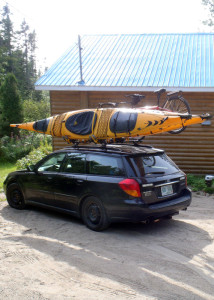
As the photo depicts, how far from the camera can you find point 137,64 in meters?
12.4

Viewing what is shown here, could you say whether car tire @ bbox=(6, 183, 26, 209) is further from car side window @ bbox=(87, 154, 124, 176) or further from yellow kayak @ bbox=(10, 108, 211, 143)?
car side window @ bbox=(87, 154, 124, 176)

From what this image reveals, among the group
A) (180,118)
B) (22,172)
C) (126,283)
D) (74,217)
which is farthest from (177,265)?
(22,172)

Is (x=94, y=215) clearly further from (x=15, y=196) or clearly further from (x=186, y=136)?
(x=186, y=136)

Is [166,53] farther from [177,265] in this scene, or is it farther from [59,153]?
[177,265]

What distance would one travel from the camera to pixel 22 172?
7.32m

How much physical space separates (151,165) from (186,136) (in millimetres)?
5919

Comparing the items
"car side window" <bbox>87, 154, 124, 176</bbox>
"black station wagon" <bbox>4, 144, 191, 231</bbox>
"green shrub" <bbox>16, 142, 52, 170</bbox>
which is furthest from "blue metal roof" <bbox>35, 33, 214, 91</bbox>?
"car side window" <bbox>87, 154, 124, 176</bbox>

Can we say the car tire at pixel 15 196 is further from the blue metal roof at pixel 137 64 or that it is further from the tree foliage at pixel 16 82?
the tree foliage at pixel 16 82

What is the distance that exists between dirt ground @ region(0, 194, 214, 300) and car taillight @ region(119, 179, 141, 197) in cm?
77

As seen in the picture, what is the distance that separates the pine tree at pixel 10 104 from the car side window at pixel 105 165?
15.9m

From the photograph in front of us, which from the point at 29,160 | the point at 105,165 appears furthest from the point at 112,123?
the point at 29,160

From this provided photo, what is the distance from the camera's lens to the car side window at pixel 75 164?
20.4 feet

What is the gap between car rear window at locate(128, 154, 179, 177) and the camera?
5.56 meters

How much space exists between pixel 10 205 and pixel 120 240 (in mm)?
3218
